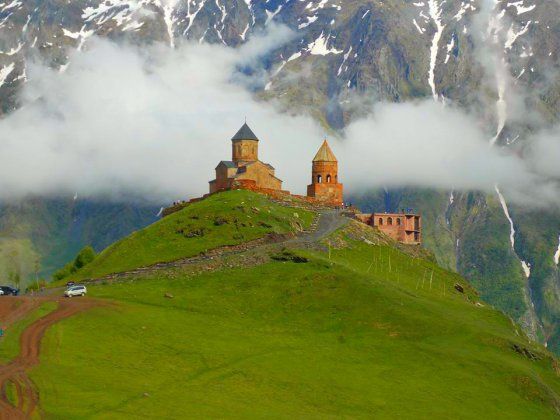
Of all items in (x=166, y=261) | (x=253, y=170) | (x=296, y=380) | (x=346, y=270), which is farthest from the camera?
(x=253, y=170)

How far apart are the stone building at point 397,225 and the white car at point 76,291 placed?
6685 centimetres

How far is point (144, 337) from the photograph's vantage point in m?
99.3

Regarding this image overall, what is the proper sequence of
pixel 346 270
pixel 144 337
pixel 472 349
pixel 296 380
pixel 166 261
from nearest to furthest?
pixel 296 380, pixel 144 337, pixel 472 349, pixel 346 270, pixel 166 261

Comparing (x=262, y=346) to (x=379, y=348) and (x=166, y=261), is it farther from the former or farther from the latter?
(x=166, y=261)

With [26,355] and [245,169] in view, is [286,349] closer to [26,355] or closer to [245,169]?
[26,355]

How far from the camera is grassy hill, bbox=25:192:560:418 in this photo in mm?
84062

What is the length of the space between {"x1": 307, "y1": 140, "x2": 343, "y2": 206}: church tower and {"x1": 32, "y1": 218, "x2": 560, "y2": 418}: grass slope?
49.0 m

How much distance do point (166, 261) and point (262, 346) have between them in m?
33.5

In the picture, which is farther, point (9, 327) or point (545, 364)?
point (545, 364)

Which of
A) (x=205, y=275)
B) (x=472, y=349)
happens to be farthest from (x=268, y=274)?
(x=472, y=349)

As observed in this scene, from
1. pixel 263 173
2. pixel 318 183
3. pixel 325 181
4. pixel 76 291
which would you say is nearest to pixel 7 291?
pixel 76 291

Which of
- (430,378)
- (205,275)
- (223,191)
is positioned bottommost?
(430,378)

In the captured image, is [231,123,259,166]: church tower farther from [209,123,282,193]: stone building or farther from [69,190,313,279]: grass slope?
[69,190,313,279]: grass slope

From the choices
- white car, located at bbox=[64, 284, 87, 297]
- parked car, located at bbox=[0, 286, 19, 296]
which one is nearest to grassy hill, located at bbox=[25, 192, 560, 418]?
white car, located at bbox=[64, 284, 87, 297]
